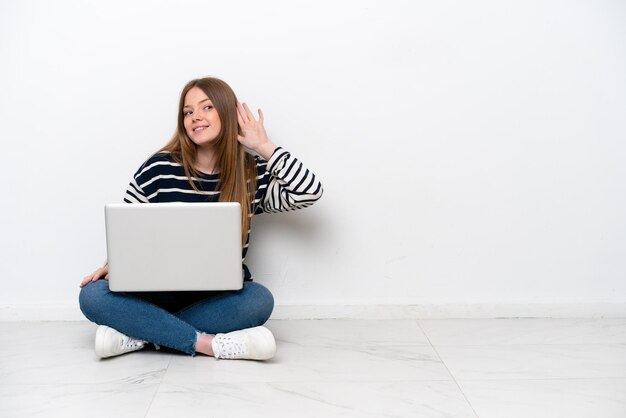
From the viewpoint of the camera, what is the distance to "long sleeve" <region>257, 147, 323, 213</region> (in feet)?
6.34

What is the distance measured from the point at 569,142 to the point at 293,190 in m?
0.78

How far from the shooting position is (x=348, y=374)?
5.55 ft

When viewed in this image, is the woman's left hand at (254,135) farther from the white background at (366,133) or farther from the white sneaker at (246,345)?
the white sneaker at (246,345)

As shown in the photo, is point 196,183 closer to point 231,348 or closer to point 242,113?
point 242,113

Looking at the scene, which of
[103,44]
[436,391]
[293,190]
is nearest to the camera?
[436,391]

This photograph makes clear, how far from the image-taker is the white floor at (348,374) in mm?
1501

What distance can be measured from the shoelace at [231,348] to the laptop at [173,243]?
0.50 ft

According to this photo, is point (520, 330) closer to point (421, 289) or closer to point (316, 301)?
point (421, 289)

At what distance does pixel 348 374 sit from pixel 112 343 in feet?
1.77

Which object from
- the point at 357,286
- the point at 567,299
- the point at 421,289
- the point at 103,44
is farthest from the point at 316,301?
the point at 103,44

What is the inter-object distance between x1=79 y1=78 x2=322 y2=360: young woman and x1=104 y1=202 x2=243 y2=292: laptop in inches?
5.4

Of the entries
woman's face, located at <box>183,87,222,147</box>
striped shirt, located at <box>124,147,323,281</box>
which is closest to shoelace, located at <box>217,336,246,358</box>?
striped shirt, located at <box>124,147,323,281</box>

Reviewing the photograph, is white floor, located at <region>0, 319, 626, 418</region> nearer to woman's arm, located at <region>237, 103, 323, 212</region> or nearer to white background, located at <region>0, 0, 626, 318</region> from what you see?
white background, located at <region>0, 0, 626, 318</region>

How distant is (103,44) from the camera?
2076mm
